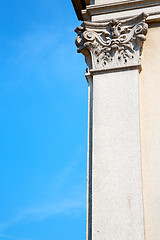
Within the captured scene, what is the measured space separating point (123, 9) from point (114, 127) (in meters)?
3.16

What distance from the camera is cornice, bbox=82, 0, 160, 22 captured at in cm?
924

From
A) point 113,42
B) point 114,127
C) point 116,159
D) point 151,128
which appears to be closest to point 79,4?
point 113,42

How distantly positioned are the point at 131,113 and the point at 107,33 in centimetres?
215

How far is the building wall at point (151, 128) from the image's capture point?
702 centimetres

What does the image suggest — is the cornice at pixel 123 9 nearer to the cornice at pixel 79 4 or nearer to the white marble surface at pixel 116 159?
the cornice at pixel 79 4

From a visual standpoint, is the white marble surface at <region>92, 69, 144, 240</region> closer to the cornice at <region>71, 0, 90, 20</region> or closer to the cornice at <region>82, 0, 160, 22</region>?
the cornice at <region>82, 0, 160, 22</region>

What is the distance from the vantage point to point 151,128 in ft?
25.7

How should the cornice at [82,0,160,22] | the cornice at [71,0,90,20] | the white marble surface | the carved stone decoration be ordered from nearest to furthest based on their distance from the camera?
the white marble surface
the carved stone decoration
the cornice at [82,0,160,22]
the cornice at [71,0,90,20]

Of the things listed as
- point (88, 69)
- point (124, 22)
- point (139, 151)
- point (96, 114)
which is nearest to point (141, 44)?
point (124, 22)

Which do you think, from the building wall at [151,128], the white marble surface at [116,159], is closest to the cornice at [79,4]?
the building wall at [151,128]

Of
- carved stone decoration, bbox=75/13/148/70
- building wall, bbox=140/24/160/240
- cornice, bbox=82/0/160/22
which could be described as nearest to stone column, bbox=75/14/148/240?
carved stone decoration, bbox=75/13/148/70

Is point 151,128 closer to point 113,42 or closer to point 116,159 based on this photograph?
point 116,159

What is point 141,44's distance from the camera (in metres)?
8.74

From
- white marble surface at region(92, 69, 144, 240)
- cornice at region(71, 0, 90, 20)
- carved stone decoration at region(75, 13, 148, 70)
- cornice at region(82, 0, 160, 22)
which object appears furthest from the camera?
cornice at region(71, 0, 90, 20)
